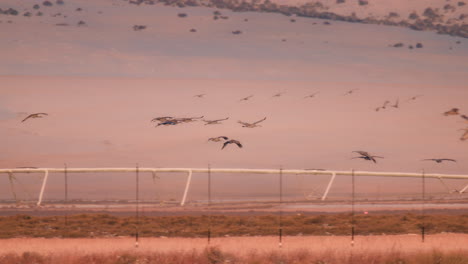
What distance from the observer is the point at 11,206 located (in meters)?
79.9

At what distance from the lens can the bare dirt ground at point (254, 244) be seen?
186ft

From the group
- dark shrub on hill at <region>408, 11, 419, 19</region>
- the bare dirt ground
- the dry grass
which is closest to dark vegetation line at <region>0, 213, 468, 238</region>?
the bare dirt ground

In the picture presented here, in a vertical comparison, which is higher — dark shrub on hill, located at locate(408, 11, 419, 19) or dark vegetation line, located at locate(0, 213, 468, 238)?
dark shrub on hill, located at locate(408, 11, 419, 19)

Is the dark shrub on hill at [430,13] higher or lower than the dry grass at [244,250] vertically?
higher

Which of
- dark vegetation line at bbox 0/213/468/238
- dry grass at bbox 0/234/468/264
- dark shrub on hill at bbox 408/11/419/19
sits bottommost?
dry grass at bbox 0/234/468/264

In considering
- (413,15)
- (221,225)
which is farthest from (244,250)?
(413,15)

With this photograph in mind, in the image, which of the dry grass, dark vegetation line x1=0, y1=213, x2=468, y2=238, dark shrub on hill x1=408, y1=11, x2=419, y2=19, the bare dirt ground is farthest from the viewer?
dark shrub on hill x1=408, y1=11, x2=419, y2=19

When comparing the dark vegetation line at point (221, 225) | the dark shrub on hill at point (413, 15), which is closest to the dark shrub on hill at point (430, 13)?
the dark shrub on hill at point (413, 15)

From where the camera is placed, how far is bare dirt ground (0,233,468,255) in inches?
2231

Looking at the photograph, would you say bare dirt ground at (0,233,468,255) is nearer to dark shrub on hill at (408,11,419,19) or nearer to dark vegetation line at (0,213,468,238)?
dark vegetation line at (0,213,468,238)

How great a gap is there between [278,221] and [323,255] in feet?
68.0

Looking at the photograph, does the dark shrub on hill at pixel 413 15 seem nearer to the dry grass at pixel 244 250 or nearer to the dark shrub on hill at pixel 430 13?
the dark shrub on hill at pixel 430 13

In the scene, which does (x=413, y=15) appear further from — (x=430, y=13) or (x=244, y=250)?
(x=244, y=250)

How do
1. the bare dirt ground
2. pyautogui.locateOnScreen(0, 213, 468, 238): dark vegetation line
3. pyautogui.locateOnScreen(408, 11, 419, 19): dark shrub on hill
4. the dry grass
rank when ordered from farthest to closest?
pyautogui.locateOnScreen(408, 11, 419, 19): dark shrub on hill < pyautogui.locateOnScreen(0, 213, 468, 238): dark vegetation line < the bare dirt ground < the dry grass
